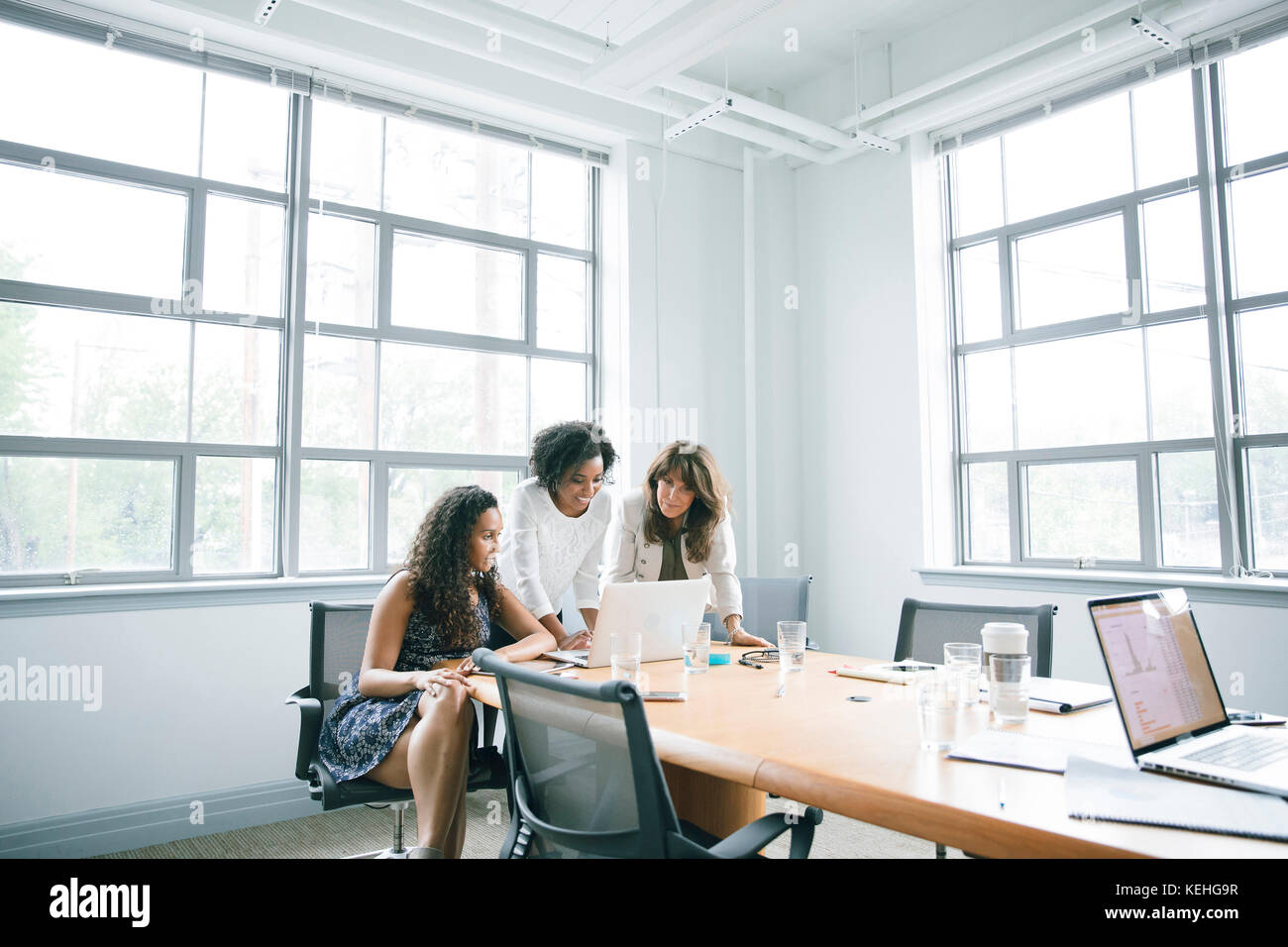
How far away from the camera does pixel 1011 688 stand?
1657 millimetres

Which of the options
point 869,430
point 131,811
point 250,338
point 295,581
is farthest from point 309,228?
point 869,430

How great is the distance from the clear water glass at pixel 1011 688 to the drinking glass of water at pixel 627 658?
0.81 meters

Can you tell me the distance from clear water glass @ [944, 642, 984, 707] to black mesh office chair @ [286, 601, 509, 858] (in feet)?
4.03

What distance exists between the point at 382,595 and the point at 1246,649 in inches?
128

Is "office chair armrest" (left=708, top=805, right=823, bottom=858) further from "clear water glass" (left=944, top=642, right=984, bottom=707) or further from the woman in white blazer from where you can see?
the woman in white blazer

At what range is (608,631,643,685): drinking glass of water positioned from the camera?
204 centimetres

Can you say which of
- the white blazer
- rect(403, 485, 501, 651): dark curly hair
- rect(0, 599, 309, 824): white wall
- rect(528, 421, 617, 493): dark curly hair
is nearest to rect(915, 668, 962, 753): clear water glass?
rect(403, 485, 501, 651): dark curly hair

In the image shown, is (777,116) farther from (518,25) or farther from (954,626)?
(954,626)

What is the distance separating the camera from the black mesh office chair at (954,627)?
A: 2.33 meters

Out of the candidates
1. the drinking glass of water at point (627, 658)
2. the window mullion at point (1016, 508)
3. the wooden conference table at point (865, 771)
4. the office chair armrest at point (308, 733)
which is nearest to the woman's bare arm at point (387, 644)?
the office chair armrest at point (308, 733)

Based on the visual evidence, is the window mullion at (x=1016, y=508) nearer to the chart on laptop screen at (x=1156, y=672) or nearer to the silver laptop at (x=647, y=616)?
the silver laptop at (x=647, y=616)

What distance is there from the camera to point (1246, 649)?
3209mm

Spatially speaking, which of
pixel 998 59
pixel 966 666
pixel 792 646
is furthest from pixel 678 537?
pixel 998 59

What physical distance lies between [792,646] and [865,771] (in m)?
1.00
